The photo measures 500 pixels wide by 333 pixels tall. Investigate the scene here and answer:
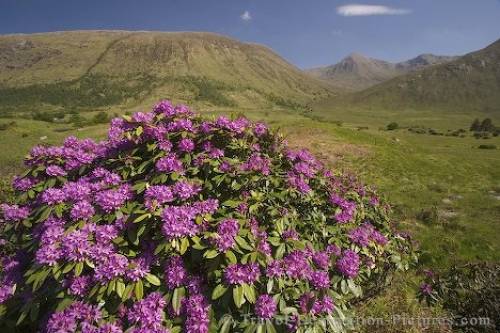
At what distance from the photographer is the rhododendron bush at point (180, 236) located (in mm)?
4074

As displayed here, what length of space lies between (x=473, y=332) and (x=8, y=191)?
13326mm

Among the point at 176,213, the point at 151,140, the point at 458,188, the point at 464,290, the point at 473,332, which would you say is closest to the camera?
the point at 176,213

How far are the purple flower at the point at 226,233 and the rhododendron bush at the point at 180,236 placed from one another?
0.05 ft

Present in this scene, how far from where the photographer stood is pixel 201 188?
16.0 ft

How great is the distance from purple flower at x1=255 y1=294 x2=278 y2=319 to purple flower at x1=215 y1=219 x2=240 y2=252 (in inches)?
26.8

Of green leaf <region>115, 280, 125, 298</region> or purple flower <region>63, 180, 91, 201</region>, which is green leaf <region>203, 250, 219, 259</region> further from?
purple flower <region>63, 180, 91, 201</region>

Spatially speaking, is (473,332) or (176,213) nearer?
(176,213)

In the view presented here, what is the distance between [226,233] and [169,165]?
1.27m

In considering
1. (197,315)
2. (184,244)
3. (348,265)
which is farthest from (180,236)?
(348,265)

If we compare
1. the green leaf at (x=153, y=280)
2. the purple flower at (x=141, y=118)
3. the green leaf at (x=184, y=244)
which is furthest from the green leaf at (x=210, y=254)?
the purple flower at (x=141, y=118)

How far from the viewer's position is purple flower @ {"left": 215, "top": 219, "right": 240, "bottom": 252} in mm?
4113

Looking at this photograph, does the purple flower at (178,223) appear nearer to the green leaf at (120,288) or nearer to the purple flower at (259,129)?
the green leaf at (120,288)

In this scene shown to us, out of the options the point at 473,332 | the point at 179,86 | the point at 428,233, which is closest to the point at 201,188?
the point at 473,332

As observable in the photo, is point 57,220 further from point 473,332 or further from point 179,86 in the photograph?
point 179,86
